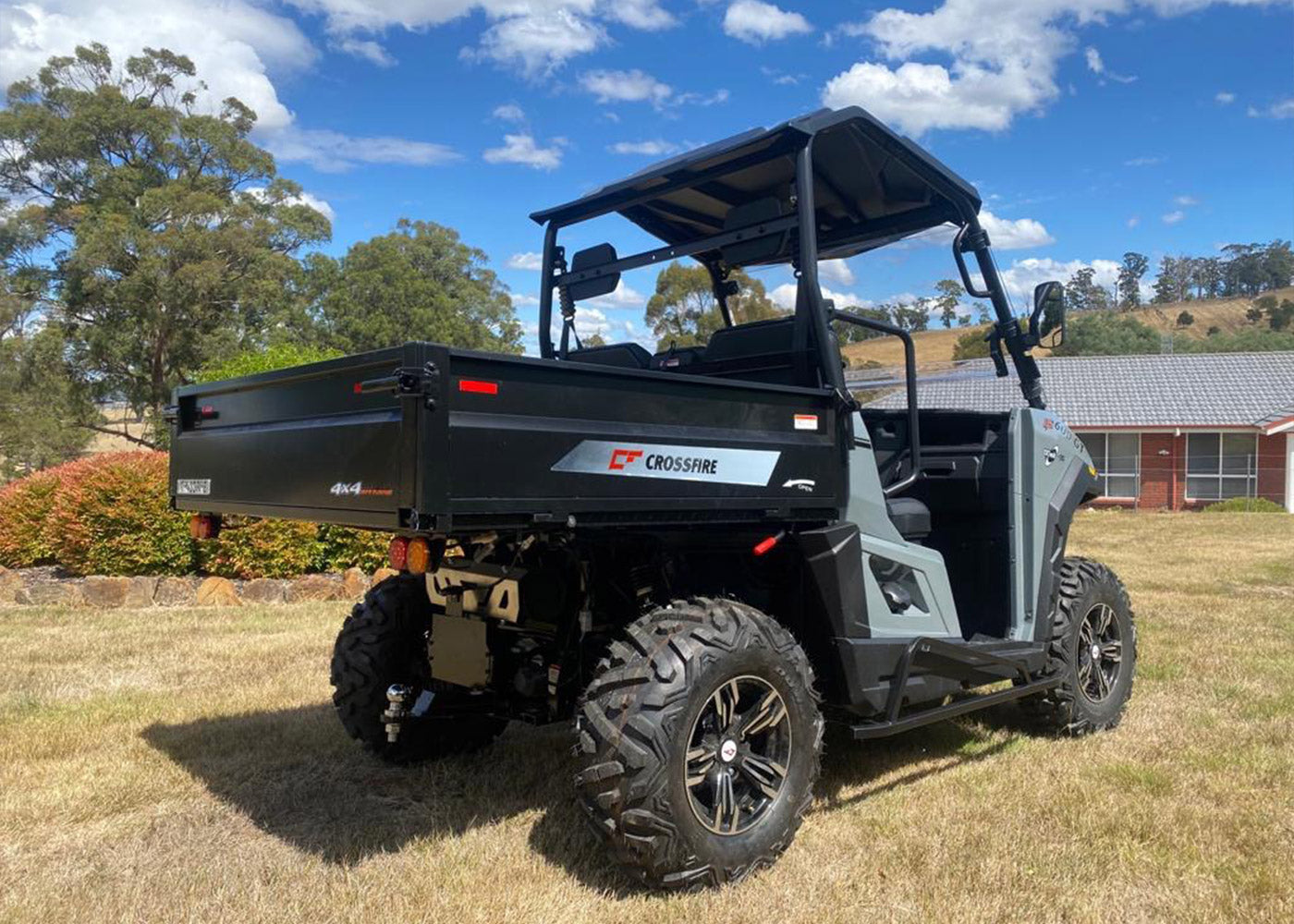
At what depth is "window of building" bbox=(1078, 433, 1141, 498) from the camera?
26.1m

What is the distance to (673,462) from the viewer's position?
324cm

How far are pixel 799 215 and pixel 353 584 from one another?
660cm

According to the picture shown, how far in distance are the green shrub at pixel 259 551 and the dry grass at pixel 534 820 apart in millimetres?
2709

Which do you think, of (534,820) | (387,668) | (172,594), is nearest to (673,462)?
(534,820)

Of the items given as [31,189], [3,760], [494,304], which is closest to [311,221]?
[31,189]

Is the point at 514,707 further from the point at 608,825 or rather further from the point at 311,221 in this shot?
the point at 311,221

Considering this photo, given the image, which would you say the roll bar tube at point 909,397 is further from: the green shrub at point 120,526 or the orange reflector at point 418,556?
the green shrub at point 120,526

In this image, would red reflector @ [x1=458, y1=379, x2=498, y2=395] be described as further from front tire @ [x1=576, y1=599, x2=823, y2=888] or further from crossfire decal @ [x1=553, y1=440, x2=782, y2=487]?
front tire @ [x1=576, y1=599, x2=823, y2=888]

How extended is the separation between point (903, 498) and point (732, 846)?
1.85 m

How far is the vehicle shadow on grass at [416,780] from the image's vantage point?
3.65 m

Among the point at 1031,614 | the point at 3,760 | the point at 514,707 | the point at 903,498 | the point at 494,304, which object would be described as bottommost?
the point at 3,760

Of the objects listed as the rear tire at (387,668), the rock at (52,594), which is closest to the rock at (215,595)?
the rock at (52,594)

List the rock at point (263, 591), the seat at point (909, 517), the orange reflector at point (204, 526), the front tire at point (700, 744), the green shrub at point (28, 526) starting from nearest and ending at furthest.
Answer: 1. the front tire at point (700, 744)
2. the orange reflector at point (204, 526)
3. the seat at point (909, 517)
4. the rock at point (263, 591)
5. the green shrub at point (28, 526)

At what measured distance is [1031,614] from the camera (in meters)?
4.70
